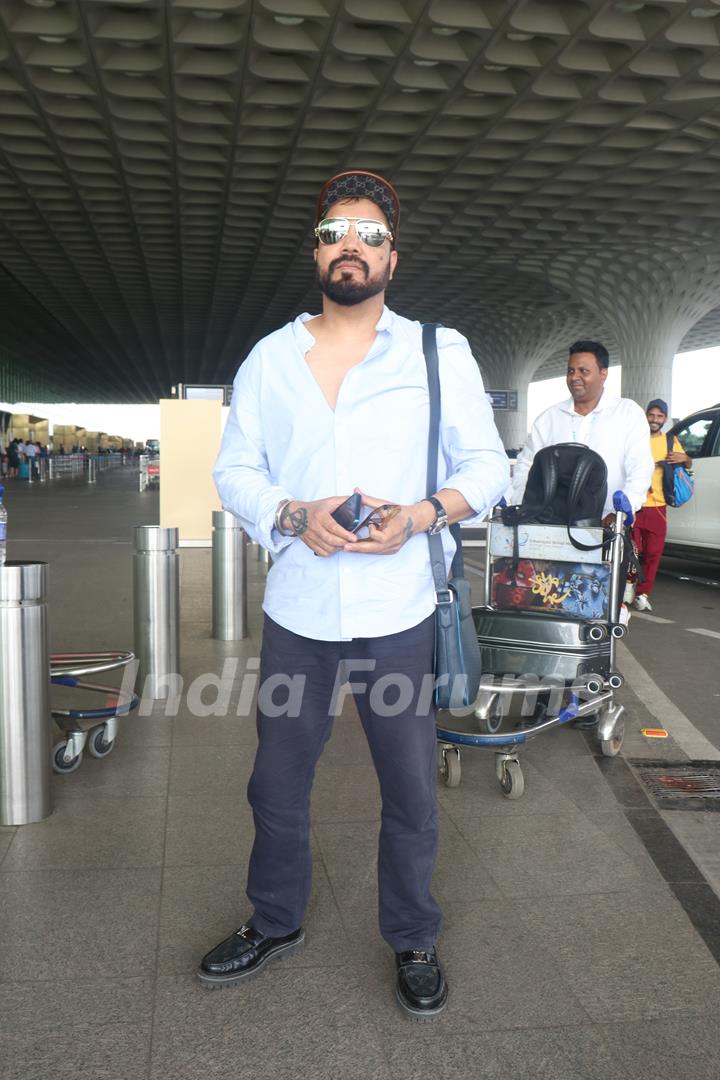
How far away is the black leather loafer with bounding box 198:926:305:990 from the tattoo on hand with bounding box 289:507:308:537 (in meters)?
1.03

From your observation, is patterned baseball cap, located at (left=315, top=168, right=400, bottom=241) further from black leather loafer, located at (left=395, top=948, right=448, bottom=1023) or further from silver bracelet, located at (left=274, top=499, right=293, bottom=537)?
black leather loafer, located at (left=395, top=948, right=448, bottom=1023)

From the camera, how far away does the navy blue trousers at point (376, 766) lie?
240 cm

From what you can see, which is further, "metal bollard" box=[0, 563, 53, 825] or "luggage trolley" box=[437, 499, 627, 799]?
"luggage trolley" box=[437, 499, 627, 799]

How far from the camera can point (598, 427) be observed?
213 inches

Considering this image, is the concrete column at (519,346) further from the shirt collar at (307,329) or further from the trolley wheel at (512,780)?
the shirt collar at (307,329)

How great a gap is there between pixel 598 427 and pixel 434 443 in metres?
3.15

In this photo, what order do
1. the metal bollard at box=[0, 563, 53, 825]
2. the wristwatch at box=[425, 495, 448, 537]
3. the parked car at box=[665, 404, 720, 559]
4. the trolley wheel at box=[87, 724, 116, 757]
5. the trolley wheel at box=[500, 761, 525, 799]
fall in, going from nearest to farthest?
1. the wristwatch at box=[425, 495, 448, 537]
2. the metal bollard at box=[0, 563, 53, 825]
3. the trolley wheel at box=[500, 761, 525, 799]
4. the trolley wheel at box=[87, 724, 116, 757]
5. the parked car at box=[665, 404, 720, 559]

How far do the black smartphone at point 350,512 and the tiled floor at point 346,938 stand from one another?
43.5 inches

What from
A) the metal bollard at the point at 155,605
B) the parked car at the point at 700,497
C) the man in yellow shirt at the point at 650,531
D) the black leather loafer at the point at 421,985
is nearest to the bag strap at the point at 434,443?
the black leather loafer at the point at 421,985

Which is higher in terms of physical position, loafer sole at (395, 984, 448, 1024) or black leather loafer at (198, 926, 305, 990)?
black leather loafer at (198, 926, 305, 990)

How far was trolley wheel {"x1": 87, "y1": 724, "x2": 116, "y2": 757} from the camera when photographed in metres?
4.16

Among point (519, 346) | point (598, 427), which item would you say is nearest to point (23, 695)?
point (598, 427)

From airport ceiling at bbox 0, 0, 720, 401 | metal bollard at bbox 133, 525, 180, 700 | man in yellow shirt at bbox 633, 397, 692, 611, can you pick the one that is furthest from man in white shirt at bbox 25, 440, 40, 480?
metal bollard at bbox 133, 525, 180, 700

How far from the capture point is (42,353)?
61906 mm
